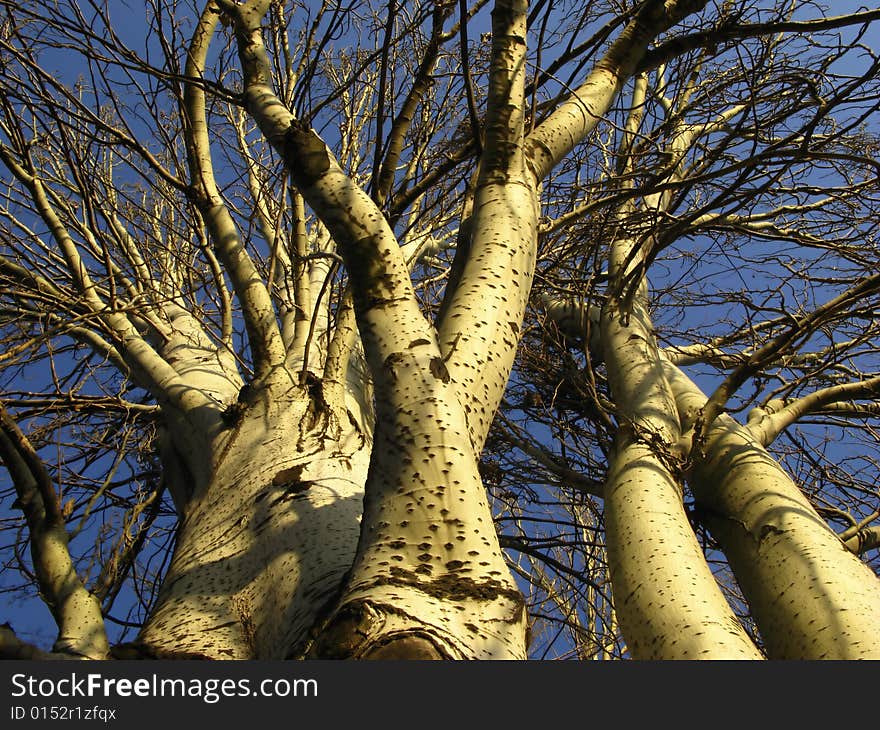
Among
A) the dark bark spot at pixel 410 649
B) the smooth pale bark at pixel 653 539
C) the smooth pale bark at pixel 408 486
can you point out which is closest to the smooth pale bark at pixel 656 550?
the smooth pale bark at pixel 653 539

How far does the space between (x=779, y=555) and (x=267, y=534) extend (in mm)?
1771

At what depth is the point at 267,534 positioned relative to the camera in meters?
1.89

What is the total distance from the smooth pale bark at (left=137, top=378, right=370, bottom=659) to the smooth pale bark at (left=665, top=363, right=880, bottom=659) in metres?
1.46

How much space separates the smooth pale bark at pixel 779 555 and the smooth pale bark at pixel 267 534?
57.7 inches

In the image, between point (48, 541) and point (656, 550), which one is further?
point (656, 550)

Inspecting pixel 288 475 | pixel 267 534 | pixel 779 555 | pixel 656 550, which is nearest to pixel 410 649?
pixel 267 534

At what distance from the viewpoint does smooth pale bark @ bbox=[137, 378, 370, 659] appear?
1.59 meters

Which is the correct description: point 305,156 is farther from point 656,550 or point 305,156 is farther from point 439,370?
point 656,550

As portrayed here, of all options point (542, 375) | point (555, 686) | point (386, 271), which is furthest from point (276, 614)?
point (542, 375)

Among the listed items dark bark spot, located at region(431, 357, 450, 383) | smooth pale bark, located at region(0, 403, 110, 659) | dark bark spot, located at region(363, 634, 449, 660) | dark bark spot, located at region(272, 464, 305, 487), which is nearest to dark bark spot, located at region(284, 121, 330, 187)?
dark bark spot, located at region(431, 357, 450, 383)

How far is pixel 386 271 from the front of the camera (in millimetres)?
1615

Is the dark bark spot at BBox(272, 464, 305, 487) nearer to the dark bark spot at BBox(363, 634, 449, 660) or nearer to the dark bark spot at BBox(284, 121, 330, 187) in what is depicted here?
the dark bark spot at BBox(284, 121, 330, 187)

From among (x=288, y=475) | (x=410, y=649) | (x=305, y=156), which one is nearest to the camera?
(x=410, y=649)

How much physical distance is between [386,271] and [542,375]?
2809mm
